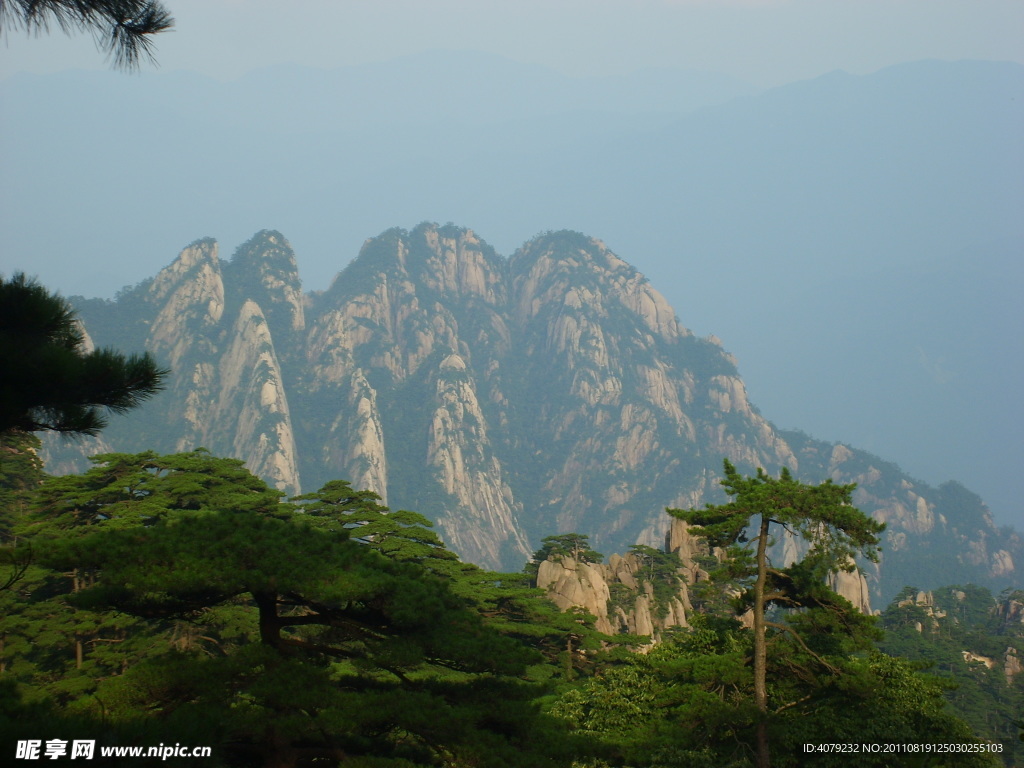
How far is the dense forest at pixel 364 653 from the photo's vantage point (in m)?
10.3

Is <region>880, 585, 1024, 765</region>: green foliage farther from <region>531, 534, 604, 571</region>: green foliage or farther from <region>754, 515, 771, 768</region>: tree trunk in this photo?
<region>754, 515, 771, 768</region>: tree trunk

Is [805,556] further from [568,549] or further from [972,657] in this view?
[972,657]

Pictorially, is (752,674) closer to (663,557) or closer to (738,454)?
(663,557)

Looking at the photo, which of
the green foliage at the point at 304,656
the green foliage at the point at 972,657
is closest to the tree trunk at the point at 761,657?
the green foliage at the point at 304,656

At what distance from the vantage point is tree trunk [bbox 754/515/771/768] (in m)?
17.3

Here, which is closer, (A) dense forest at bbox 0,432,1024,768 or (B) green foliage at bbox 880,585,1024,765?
(A) dense forest at bbox 0,432,1024,768

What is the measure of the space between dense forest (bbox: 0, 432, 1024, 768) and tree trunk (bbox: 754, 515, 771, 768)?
0.12 m

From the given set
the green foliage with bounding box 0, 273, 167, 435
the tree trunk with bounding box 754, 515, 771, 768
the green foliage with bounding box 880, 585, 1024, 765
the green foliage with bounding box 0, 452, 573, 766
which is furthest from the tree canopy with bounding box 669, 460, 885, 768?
the green foliage with bounding box 880, 585, 1024, 765

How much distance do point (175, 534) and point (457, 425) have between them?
421 feet

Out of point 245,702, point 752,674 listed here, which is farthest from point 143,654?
point 752,674

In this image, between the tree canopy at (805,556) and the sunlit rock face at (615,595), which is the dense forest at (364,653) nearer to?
the tree canopy at (805,556)

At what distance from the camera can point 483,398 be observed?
547 feet

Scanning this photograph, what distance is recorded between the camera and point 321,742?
35.3ft

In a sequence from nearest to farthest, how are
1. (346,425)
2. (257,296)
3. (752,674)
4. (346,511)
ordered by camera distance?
(752,674)
(346,511)
(346,425)
(257,296)
